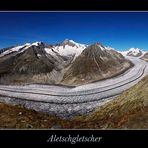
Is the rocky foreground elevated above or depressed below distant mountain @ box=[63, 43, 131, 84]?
below

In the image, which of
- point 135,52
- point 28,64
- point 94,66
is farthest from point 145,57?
point 28,64

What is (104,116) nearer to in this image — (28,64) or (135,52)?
(135,52)

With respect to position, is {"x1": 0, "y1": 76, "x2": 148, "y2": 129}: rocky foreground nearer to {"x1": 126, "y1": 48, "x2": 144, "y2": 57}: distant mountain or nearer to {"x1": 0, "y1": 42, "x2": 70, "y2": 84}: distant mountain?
{"x1": 126, "y1": 48, "x2": 144, "y2": 57}: distant mountain

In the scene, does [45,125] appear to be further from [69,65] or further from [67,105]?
[69,65]


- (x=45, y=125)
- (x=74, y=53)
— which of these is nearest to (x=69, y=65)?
(x=74, y=53)

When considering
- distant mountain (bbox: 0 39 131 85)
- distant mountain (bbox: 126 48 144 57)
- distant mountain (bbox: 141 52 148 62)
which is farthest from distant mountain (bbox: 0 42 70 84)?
distant mountain (bbox: 141 52 148 62)
